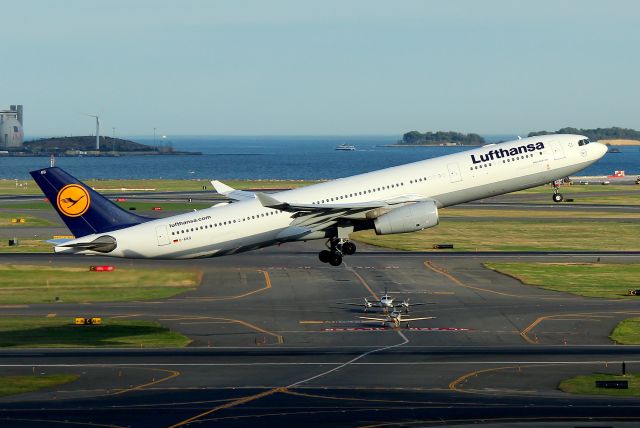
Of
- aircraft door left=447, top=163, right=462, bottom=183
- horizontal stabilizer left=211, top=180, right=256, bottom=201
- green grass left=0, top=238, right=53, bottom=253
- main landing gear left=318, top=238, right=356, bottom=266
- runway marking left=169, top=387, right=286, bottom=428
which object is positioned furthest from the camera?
green grass left=0, top=238, right=53, bottom=253

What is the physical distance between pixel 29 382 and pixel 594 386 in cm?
3695

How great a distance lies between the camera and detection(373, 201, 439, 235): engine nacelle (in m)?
79.4

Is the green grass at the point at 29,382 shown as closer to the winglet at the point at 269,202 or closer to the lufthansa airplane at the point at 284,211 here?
the lufthansa airplane at the point at 284,211

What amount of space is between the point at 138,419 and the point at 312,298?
1701 inches

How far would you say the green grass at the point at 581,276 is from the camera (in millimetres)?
105375

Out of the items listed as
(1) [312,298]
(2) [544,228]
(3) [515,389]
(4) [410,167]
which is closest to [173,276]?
(1) [312,298]

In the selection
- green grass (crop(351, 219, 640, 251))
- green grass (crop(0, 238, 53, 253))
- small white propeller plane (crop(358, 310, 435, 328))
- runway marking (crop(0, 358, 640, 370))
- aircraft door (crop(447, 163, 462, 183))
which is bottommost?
runway marking (crop(0, 358, 640, 370))

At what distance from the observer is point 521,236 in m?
148

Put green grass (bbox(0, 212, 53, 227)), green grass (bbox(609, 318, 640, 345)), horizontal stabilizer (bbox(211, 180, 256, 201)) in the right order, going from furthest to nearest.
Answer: green grass (bbox(0, 212, 53, 227))
horizontal stabilizer (bbox(211, 180, 256, 201))
green grass (bbox(609, 318, 640, 345))

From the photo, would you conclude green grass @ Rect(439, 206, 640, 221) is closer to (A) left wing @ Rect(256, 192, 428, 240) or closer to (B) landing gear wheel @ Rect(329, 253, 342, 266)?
(B) landing gear wheel @ Rect(329, 253, 342, 266)

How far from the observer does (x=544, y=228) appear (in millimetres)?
155375

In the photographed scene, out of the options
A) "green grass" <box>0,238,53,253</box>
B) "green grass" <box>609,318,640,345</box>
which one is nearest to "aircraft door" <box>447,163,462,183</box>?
"green grass" <box>609,318,640,345</box>

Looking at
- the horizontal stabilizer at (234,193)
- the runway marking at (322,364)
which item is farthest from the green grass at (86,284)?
the runway marking at (322,364)

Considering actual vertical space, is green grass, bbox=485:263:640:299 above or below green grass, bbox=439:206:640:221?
below
